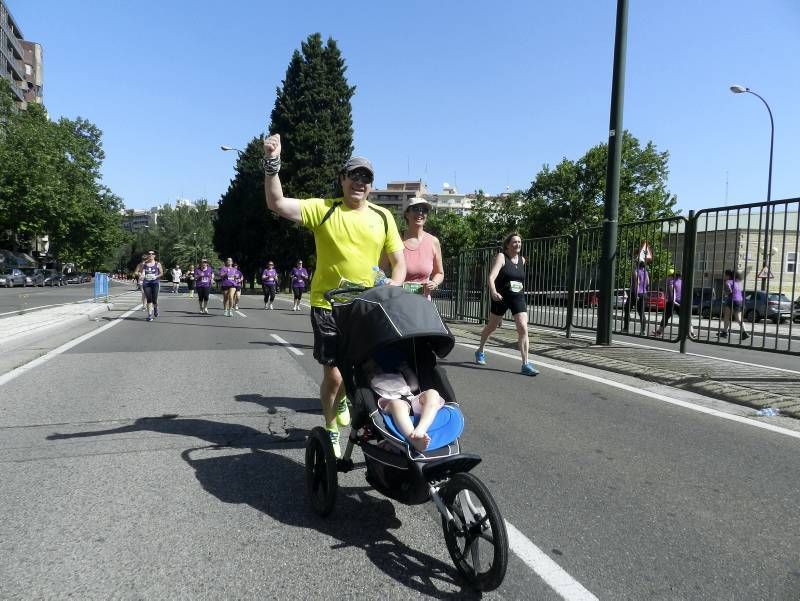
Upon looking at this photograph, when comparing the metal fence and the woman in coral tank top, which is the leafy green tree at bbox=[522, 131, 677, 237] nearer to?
the metal fence

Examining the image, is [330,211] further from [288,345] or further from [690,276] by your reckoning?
[288,345]

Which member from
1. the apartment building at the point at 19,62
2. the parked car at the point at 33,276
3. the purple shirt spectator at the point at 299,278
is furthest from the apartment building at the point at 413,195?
the purple shirt spectator at the point at 299,278

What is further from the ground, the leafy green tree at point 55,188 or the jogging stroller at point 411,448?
the leafy green tree at point 55,188

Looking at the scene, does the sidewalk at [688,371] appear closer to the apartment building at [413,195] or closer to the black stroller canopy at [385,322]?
the black stroller canopy at [385,322]

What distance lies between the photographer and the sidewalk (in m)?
6.22

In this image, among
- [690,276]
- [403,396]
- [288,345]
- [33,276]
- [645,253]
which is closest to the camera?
[403,396]

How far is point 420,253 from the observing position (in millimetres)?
5949

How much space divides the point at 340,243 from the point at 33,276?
59671mm

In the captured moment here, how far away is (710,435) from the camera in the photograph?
4879mm

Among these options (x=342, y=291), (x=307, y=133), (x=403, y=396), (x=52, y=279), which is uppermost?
(x=307, y=133)

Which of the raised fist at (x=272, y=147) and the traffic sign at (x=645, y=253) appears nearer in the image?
the raised fist at (x=272, y=147)

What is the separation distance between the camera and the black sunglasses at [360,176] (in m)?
3.66

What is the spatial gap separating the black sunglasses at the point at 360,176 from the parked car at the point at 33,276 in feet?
186

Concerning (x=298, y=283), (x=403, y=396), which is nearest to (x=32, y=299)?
(x=298, y=283)
